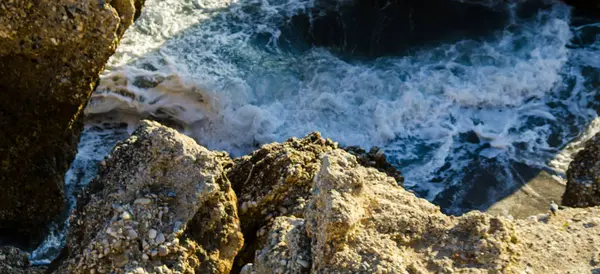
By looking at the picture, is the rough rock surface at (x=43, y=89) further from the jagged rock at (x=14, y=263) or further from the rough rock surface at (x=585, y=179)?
the rough rock surface at (x=585, y=179)

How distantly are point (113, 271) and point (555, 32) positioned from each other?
7.33 m

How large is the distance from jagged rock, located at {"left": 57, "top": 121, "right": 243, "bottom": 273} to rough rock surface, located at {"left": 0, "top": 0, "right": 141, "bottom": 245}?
0.86 meters

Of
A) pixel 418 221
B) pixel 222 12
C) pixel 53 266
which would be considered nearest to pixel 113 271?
pixel 53 266

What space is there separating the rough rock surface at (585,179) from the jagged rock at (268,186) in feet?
7.43

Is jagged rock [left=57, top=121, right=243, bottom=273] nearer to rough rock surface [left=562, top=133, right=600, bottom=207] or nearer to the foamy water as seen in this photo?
the foamy water

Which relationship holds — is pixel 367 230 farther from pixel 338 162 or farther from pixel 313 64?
pixel 313 64

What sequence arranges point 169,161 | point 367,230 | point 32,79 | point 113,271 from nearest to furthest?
point 367,230, point 113,271, point 169,161, point 32,79

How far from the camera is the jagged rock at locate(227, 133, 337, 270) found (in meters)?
4.34

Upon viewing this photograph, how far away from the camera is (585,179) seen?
18.1 feet

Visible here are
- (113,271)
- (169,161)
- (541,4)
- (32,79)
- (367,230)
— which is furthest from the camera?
(541,4)

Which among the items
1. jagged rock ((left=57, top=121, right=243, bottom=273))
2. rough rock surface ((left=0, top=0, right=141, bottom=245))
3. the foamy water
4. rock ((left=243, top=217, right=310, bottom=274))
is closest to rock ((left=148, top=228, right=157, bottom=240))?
jagged rock ((left=57, top=121, right=243, bottom=273))

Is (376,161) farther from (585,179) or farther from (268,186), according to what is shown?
(585,179)

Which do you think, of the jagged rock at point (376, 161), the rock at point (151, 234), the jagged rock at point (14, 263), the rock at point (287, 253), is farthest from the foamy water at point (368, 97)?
Result: the rock at point (287, 253)

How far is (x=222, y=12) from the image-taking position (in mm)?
9000
